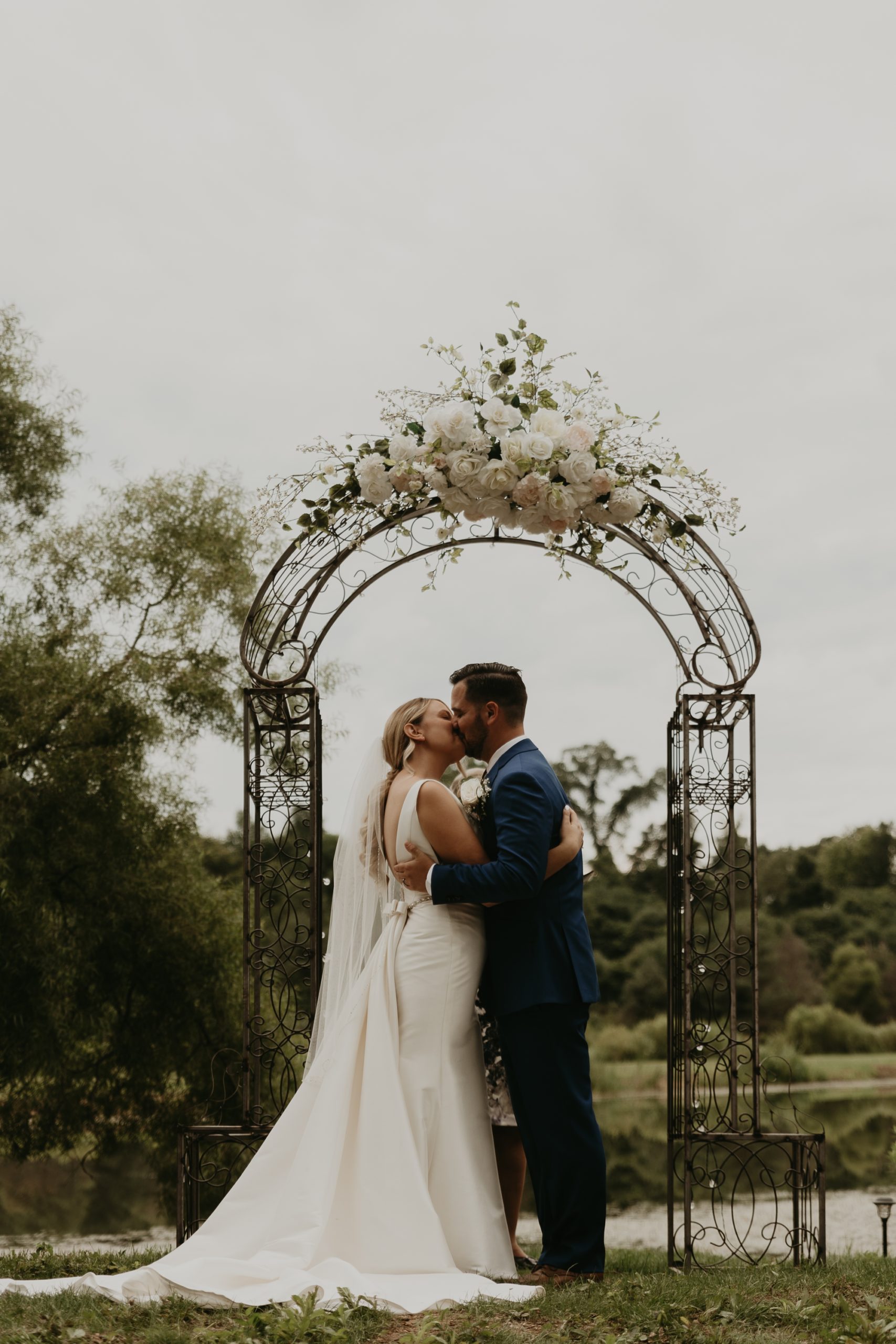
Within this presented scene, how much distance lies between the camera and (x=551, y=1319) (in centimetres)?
410

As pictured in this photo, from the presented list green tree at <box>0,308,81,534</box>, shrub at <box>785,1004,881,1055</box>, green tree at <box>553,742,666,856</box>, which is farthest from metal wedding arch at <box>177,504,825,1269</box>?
green tree at <box>553,742,666,856</box>

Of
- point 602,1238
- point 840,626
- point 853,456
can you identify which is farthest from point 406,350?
point 840,626

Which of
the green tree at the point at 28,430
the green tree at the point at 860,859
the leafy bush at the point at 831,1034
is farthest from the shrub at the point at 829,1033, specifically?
the green tree at the point at 28,430

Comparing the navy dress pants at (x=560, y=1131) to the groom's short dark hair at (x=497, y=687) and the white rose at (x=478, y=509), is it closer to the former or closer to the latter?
the groom's short dark hair at (x=497, y=687)

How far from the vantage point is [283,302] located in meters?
10.6

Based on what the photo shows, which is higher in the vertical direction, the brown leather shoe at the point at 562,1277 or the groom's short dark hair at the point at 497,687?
the groom's short dark hair at the point at 497,687

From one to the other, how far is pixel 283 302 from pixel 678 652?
19.9 ft

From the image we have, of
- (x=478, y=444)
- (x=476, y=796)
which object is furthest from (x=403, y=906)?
(x=478, y=444)

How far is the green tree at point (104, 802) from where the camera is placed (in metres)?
9.95

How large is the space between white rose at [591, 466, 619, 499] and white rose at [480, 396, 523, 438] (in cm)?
41

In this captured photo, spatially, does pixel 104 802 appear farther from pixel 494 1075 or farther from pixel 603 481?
Answer: pixel 603 481

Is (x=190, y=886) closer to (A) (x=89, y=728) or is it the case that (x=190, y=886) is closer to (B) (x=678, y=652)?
(A) (x=89, y=728)

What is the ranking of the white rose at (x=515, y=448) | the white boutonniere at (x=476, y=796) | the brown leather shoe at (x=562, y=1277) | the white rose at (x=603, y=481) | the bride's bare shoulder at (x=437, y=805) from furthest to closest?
the white rose at (x=603, y=481)
the white rose at (x=515, y=448)
the white boutonniere at (x=476, y=796)
the bride's bare shoulder at (x=437, y=805)
the brown leather shoe at (x=562, y=1277)

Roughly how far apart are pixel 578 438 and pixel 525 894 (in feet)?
6.51
